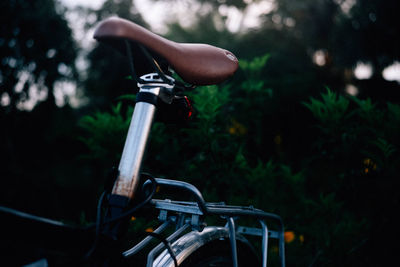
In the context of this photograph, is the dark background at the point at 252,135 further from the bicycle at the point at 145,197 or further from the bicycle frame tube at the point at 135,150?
the bicycle frame tube at the point at 135,150

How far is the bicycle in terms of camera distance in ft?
2.84

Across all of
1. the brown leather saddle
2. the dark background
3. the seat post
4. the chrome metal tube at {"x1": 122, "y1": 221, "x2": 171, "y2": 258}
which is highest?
the dark background

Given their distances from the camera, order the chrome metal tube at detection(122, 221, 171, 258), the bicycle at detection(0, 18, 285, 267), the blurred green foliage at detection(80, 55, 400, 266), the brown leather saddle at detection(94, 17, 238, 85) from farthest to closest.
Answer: the blurred green foliage at detection(80, 55, 400, 266) → the chrome metal tube at detection(122, 221, 171, 258) → the brown leather saddle at detection(94, 17, 238, 85) → the bicycle at detection(0, 18, 285, 267)

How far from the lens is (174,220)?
139cm

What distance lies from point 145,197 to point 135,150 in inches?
8.2

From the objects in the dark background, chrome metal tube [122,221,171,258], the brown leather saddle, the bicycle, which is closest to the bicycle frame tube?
the bicycle

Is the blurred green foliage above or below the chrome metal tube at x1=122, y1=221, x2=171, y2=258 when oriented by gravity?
above

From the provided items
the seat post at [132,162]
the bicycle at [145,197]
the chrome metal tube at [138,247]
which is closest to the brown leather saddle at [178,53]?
the bicycle at [145,197]

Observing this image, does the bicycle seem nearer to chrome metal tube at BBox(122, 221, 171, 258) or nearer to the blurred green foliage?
chrome metal tube at BBox(122, 221, 171, 258)

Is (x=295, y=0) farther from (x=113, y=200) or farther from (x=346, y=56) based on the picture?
(x=113, y=200)

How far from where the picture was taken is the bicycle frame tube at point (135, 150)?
1062mm

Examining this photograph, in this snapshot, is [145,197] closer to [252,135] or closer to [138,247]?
[138,247]

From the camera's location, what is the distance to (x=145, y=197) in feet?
3.85

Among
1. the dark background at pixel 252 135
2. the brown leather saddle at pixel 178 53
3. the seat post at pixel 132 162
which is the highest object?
the dark background at pixel 252 135
